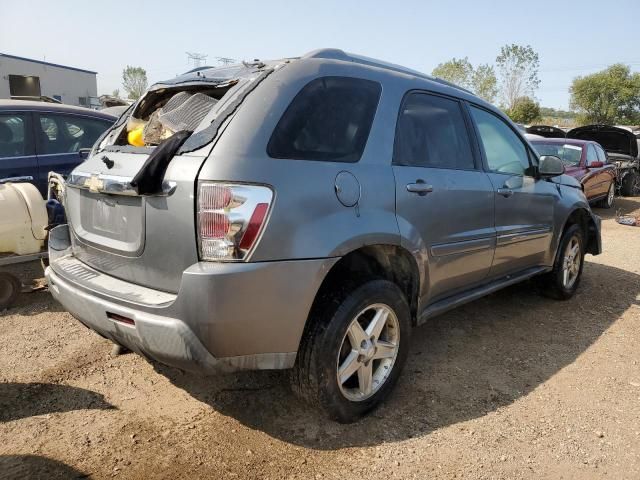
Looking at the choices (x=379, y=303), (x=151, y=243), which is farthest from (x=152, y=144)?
(x=379, y=303)

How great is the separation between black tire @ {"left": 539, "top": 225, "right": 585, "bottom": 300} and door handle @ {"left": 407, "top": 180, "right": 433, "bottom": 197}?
2.34 metres

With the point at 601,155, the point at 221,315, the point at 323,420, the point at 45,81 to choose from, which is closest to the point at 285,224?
the point at 221,315

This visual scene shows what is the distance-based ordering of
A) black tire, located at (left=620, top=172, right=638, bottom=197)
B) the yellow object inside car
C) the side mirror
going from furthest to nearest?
black tire, located at (left=620, top=172, right=638, bottom=197) < the side mirror < the yellow object inside car

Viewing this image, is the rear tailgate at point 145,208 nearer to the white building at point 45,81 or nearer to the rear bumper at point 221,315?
the rear bumper at point 221,315

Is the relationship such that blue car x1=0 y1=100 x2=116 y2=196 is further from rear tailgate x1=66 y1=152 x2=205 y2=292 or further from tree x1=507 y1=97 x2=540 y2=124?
tree x1=507 y1=97 x2=540 y2=124

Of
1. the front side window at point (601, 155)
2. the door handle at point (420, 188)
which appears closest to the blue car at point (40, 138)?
the door handle at point (420, 188)

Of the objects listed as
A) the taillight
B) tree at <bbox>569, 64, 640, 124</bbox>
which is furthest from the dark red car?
tree at <bbox>569, 64, 640, 124</bbox>

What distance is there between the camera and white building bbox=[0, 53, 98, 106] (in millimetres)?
33344

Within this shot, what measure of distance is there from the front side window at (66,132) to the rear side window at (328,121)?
12.9ft

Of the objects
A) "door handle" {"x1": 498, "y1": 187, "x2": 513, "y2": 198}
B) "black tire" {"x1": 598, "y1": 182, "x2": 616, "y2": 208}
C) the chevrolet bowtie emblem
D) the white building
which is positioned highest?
the white building

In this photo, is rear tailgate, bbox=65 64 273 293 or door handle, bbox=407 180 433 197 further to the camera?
door handle, bbox=407 180 433 197

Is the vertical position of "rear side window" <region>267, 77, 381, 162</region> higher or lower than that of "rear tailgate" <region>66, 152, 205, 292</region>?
higher

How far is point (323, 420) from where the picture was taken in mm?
2752

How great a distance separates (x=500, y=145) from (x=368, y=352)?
2169mm
